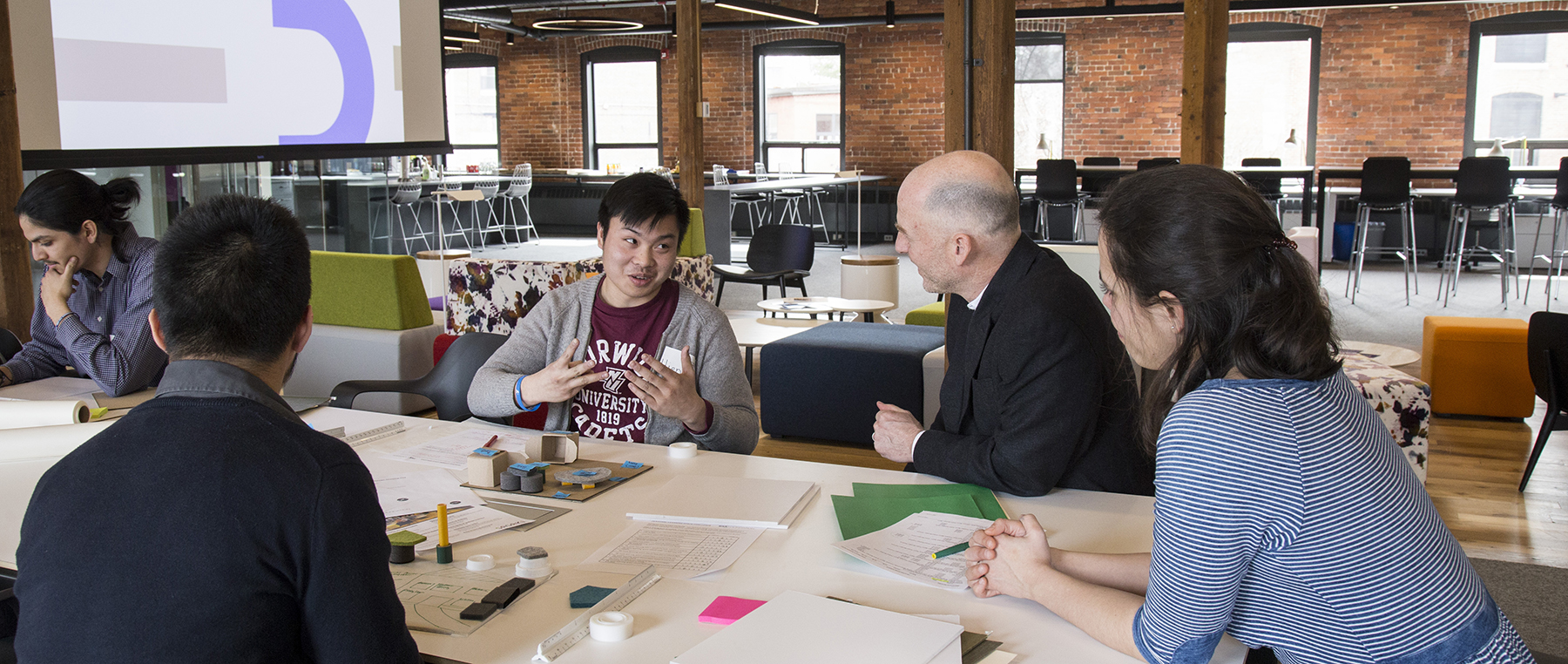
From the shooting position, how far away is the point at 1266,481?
43.7 inches

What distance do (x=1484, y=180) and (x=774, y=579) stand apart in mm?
10232

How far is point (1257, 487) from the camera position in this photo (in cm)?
111

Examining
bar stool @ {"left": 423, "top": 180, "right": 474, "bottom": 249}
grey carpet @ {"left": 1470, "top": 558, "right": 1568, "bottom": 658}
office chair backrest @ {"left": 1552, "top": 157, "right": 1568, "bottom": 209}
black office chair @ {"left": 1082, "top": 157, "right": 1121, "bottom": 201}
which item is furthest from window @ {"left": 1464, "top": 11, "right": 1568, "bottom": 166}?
bar stool @ {"left": 423, "top": 180, "right": 474, "bottom": 249}

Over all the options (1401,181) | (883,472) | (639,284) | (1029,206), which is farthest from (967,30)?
(1029,206)

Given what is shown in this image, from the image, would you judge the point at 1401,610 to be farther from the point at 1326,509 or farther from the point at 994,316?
the point at 994,316

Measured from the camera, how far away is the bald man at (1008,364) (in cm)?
188

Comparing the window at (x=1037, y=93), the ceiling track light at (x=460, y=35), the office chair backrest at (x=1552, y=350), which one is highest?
the ceiling track light at (x=460, y=35)

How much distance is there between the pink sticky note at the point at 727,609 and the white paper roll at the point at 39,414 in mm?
1136

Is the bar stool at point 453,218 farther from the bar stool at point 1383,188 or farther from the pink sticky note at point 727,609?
the pink sticky note at point 727,609

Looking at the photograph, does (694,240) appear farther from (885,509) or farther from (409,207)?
(885,509)

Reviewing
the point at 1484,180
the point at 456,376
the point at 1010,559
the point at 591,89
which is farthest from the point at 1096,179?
the point at 1010,559

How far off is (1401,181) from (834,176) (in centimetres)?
633

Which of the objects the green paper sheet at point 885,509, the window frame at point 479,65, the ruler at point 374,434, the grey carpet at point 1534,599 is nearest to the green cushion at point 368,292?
the ruler at point 374,434

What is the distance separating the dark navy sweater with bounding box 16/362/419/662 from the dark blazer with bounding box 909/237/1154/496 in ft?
3.84
